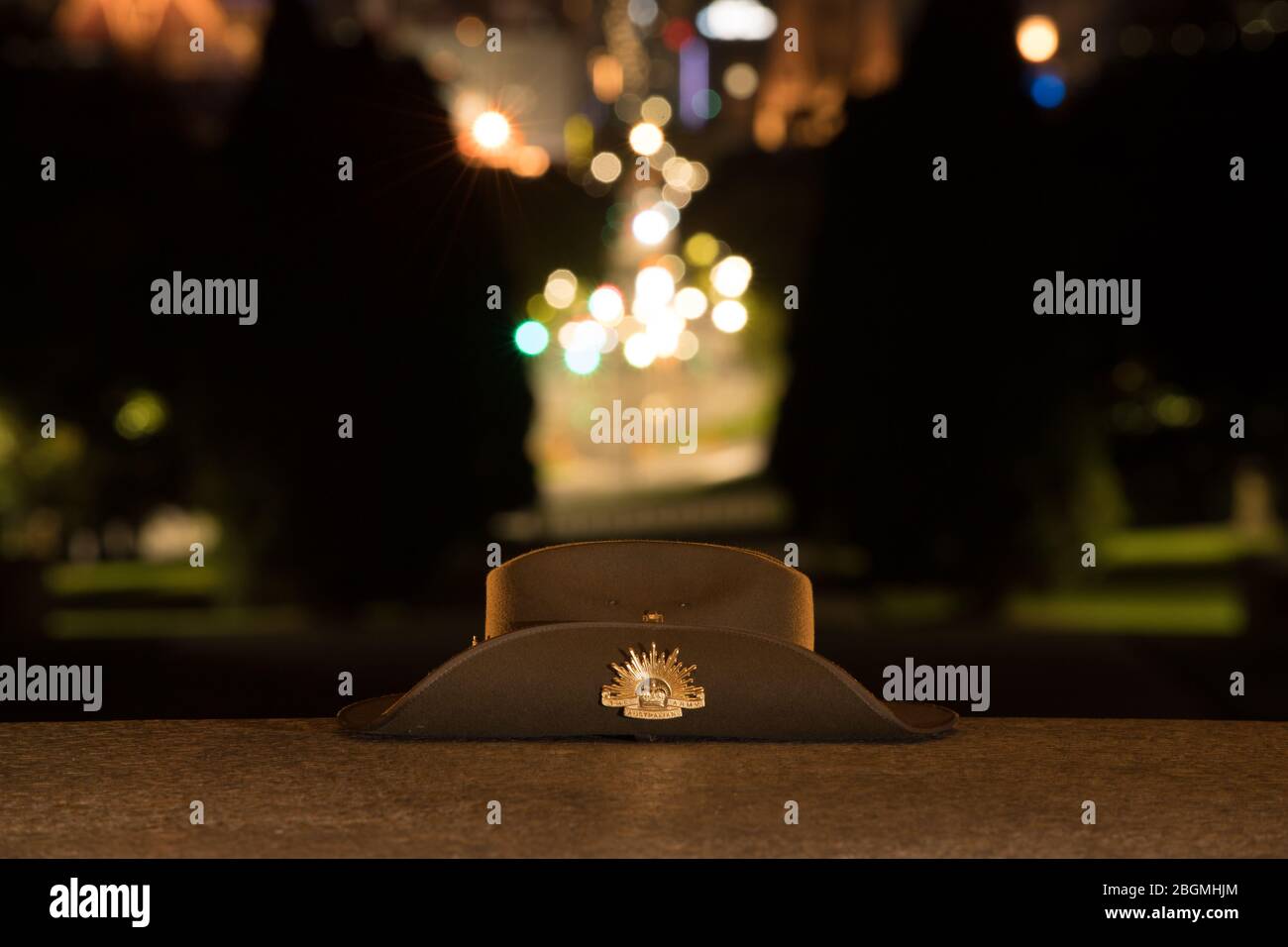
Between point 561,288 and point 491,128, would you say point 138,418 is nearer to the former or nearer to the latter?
point 561,288

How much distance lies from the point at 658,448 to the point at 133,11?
5.68m

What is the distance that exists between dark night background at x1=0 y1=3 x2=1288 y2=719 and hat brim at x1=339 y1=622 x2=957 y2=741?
6.70m

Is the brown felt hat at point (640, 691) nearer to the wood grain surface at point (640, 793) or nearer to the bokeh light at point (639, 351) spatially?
the wood grain surface at point (640, 793)

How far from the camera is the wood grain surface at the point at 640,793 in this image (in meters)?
2.07

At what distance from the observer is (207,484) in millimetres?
10594

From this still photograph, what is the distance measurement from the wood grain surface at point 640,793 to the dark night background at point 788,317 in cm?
671

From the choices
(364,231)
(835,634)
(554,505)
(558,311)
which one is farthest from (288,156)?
(835,634)

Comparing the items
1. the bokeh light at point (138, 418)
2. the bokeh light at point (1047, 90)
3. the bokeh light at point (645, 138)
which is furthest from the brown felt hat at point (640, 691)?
the bokeh light at point (138, 418)

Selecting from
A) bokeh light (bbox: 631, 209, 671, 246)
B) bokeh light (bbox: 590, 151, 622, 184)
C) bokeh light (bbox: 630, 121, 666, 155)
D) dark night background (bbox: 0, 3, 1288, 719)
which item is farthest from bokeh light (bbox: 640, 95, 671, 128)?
bokeh light (bbox: 630, 121, 666, 155)

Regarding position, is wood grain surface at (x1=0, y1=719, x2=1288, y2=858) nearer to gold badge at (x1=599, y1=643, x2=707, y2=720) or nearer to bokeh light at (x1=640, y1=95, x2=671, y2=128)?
gold badge at (x1=599, y1=643, x2=707, y2=720)

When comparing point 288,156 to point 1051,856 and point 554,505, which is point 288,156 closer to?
point 554,505

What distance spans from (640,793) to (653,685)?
56cm

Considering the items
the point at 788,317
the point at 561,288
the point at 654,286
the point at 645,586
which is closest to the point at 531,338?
the point at 561,288
